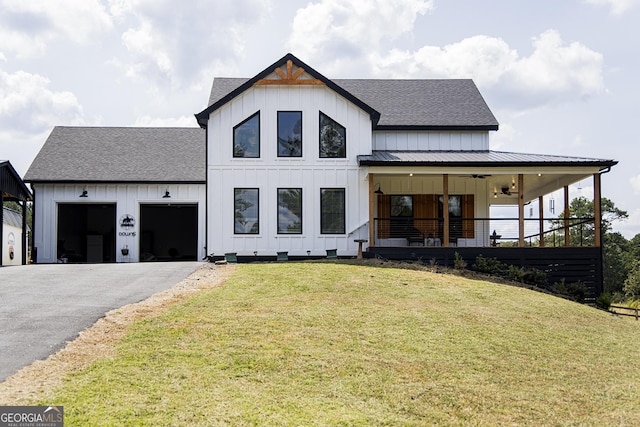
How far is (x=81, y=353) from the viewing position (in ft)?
26.1

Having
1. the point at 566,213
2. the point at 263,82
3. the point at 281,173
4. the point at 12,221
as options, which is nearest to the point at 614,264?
the point at 566,213

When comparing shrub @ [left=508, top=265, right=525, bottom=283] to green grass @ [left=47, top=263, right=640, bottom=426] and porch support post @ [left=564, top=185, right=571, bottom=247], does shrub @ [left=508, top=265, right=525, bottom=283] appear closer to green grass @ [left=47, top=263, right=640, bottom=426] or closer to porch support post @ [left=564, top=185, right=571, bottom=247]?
porch support post @ [left=564, top=185, right=571, bottom=247]

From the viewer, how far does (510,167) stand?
19.2m

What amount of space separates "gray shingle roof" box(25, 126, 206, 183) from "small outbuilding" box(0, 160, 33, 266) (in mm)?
1318

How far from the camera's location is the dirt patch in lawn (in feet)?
21.0

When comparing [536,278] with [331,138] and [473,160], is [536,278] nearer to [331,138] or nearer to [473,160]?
[473,160]

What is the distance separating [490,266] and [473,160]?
12.0 feet

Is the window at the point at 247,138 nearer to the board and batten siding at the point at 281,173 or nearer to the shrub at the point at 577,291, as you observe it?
the board and batten siding at the point at 281,173

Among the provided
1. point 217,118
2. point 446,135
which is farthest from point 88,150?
point 446,135

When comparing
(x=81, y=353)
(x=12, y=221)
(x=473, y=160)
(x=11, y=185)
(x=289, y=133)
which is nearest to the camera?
(x=81, y=353)

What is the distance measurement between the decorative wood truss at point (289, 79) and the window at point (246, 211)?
3.77 metres

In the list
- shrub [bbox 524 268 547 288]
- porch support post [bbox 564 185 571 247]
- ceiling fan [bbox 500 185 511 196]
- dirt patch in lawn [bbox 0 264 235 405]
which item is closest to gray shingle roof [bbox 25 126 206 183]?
dirt patch in lawn [bbox 0 264 235 405]

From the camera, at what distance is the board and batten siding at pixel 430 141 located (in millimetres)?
23266

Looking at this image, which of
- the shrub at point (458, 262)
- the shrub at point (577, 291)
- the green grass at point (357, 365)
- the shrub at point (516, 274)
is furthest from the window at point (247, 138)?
the shrub at point (577, 291)
